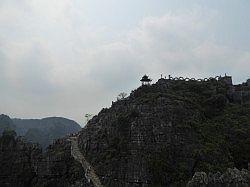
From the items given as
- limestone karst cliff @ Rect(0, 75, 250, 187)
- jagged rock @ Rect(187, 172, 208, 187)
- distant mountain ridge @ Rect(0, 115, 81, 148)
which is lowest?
jagged rock @ Rect(187, 172, 208, 187)

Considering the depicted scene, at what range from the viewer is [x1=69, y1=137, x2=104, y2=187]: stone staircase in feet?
148

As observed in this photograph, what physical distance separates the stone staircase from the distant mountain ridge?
211ft

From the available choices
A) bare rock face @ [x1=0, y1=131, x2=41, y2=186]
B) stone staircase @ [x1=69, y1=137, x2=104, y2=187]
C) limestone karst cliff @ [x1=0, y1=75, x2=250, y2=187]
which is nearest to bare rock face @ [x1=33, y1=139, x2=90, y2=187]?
limestone karst cliff @ [x1=0, y1=75, x2=250, y2=187]

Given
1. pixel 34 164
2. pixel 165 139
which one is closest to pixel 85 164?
pixel 34 164

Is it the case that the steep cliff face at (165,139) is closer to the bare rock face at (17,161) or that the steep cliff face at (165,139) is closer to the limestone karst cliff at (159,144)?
the limestone karst cliff at (159,144)

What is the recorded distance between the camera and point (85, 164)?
49594mm

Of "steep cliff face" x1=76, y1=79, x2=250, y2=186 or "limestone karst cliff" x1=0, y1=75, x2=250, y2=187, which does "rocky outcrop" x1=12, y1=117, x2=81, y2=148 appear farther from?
"steep cliff face" x1=76, y1=79, x2=250, y2=186

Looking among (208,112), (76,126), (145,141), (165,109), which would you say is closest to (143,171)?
(145,141)

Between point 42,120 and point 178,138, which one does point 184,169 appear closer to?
point 178,138

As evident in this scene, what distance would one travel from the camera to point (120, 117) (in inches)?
1971

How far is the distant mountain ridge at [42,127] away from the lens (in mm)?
125812

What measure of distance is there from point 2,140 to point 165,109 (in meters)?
27.1

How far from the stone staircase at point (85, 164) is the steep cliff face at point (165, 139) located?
0.74m

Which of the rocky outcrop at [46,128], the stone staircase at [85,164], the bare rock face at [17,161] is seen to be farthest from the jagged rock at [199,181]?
the rocky outcrop at [46,128]
